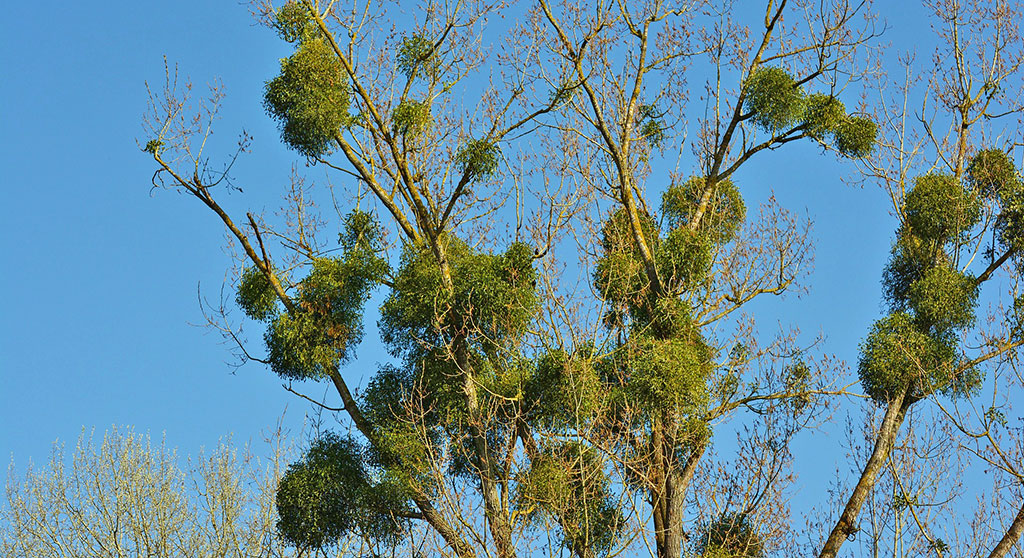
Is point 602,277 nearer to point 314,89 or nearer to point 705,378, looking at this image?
point 705,378

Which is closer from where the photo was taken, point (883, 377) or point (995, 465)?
point (995, 465)

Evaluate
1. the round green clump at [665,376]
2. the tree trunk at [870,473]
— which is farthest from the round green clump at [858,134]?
the round green clump at [665,376]

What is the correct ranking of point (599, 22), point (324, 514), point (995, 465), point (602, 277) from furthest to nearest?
point (599, 22)
point (602, 277)
point (324, 514)
point (995, 465)

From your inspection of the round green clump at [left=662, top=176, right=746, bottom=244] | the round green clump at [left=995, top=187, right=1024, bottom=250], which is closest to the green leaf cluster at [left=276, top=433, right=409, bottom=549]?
the round green clump at [left=662, top=176, right=746, bottom=244]

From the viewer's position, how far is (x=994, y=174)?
10250 mm

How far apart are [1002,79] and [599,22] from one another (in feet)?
11.9

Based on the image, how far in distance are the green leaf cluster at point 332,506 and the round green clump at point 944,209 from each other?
193 inches

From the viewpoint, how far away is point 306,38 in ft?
34.0

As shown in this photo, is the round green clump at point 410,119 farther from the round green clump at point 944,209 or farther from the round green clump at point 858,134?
the round green clump at point 944,209

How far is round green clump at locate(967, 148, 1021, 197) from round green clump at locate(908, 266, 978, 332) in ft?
2.73

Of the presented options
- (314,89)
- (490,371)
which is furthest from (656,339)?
(314,89)

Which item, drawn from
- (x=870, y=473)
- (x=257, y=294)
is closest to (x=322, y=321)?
(x=257, y=294)

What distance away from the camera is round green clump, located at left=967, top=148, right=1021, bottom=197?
10.2 m

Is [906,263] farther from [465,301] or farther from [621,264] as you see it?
[465,301]
